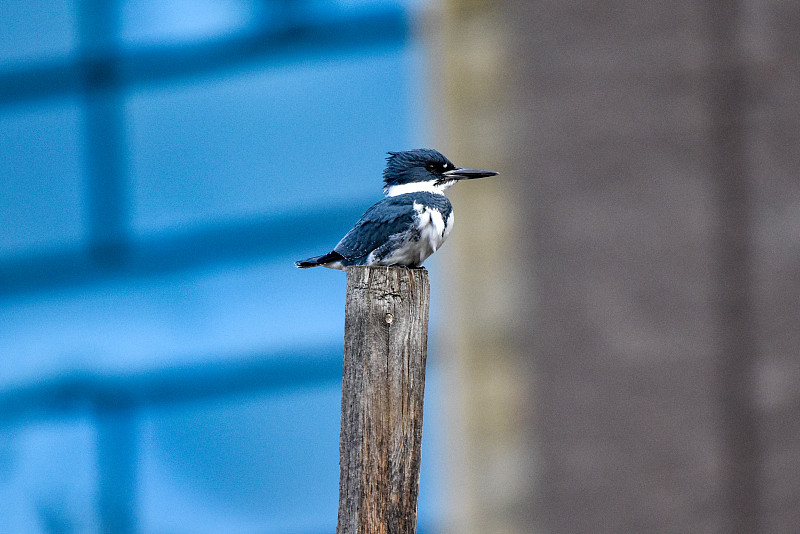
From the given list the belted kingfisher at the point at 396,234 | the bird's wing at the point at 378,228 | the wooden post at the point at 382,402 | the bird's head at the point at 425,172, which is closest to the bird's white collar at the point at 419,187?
the bird's head at the point at 425,172

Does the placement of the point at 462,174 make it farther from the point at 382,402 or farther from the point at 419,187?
the point at 382,402

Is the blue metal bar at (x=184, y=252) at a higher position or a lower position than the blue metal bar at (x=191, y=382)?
higher

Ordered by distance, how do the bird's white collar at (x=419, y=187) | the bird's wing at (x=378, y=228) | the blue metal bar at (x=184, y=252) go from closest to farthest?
the bird's wing at (x=378, y=228), the bird's white collar at (x=419, y=187), the blue metal bar at (x=184, y=252)

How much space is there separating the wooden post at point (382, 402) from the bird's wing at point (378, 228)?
56 cm

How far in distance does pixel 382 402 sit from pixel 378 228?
73cm

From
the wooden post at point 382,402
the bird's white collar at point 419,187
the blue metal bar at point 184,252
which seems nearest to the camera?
the wooden post at point 382,402

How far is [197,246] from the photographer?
171 inches

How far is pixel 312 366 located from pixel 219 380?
455 millimetres

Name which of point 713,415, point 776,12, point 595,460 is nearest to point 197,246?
point 595,460

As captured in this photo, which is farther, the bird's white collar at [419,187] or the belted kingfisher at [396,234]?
the bird's white collar at [419,187]

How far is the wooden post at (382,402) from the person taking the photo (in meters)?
1.75

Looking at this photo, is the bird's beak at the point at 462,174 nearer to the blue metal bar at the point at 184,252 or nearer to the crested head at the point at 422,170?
the crested head at the point at 422,170

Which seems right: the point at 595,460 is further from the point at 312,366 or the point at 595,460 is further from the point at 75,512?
the point at 75,512

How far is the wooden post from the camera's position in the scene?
1749 mm
